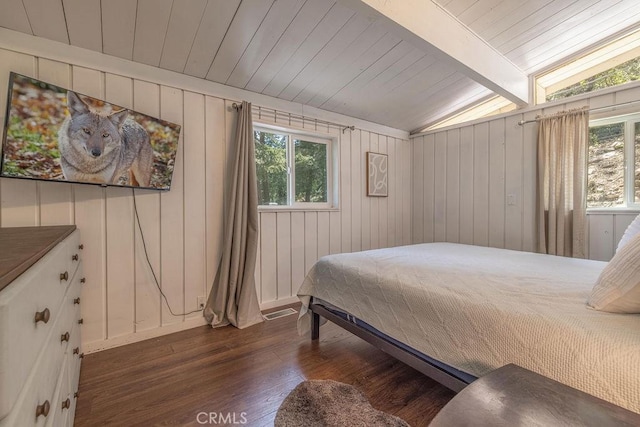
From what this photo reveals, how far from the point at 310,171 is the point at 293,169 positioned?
24 cm

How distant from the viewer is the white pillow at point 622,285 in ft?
3.10

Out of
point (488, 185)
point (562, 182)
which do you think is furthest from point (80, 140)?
point (562, 182)

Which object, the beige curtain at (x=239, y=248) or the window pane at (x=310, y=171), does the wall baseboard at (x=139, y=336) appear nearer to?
the beige curtain at (x=239, y=248)

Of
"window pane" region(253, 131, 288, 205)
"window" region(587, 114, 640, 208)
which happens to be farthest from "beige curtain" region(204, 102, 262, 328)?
"window" region(587, 114, 640, 208)

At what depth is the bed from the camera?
0.86 metres

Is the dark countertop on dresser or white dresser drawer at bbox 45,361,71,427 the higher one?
the dark countertop on dresser

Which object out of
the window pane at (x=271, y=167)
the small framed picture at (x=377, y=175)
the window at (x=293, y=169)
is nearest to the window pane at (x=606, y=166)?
the small framed picture at (x=377, y=175)

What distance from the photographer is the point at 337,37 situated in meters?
2.06

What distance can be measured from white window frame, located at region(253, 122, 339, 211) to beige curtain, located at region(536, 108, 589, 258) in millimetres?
2084

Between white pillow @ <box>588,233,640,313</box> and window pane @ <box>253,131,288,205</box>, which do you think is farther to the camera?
window pane @ <box>253,131,288,205</box>

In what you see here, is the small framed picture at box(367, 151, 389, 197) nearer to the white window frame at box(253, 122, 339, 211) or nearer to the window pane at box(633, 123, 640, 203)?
the white window frame at box(253, 122, 339, 211)

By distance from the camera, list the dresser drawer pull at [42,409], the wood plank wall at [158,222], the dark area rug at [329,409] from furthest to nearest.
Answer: the wood plank wall at [158,222] → the dark area rug at [329,409] → the dresser drawer pull at [42,409]

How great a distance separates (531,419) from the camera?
0.60 metres

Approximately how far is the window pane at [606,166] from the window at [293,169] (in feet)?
8.33
